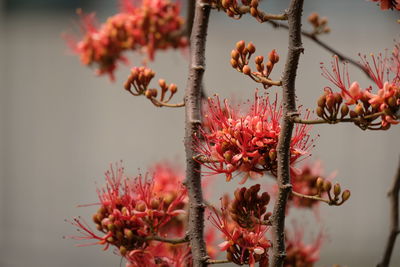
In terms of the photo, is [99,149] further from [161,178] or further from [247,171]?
[247,171]

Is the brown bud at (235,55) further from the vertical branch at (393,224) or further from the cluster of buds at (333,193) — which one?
the vertical branch at (393,224)

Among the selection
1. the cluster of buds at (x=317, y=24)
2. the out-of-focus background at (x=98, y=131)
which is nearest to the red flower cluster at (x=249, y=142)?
the cluster of buds at (x=317, y=24)

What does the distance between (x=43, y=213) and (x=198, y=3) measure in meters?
2.42

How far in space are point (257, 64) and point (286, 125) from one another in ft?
0.27

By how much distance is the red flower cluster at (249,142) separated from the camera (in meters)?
0.64

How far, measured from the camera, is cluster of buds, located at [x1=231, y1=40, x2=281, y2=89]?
24.8 inches

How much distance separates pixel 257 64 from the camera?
2.09ft

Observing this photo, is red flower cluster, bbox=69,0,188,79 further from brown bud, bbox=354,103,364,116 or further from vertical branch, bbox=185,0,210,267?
brown bud, bbox=354,103,364,116

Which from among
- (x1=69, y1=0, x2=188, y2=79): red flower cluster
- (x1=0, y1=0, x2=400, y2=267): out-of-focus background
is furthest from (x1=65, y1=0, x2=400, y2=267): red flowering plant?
(x1=0, y1=0, x2=400, y2=267): out-of-focus background

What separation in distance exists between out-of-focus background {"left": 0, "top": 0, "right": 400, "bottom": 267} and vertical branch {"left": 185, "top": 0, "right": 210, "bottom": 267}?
195cm

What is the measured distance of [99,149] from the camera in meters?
2.90

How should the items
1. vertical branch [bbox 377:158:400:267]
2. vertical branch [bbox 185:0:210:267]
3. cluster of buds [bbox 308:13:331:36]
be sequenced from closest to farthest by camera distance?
vertical branch [bbox 185:0:210:267], vertical branch [bbox 377:158:400:267], cluster of buds [bbox 308:13:331:36]

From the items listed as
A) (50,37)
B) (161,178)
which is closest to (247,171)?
(161,178)

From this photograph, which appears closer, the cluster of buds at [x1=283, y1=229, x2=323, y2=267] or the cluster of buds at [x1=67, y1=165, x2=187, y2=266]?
the cluster of buds at [x1=67, y1=165, x2=187, y2=266]
